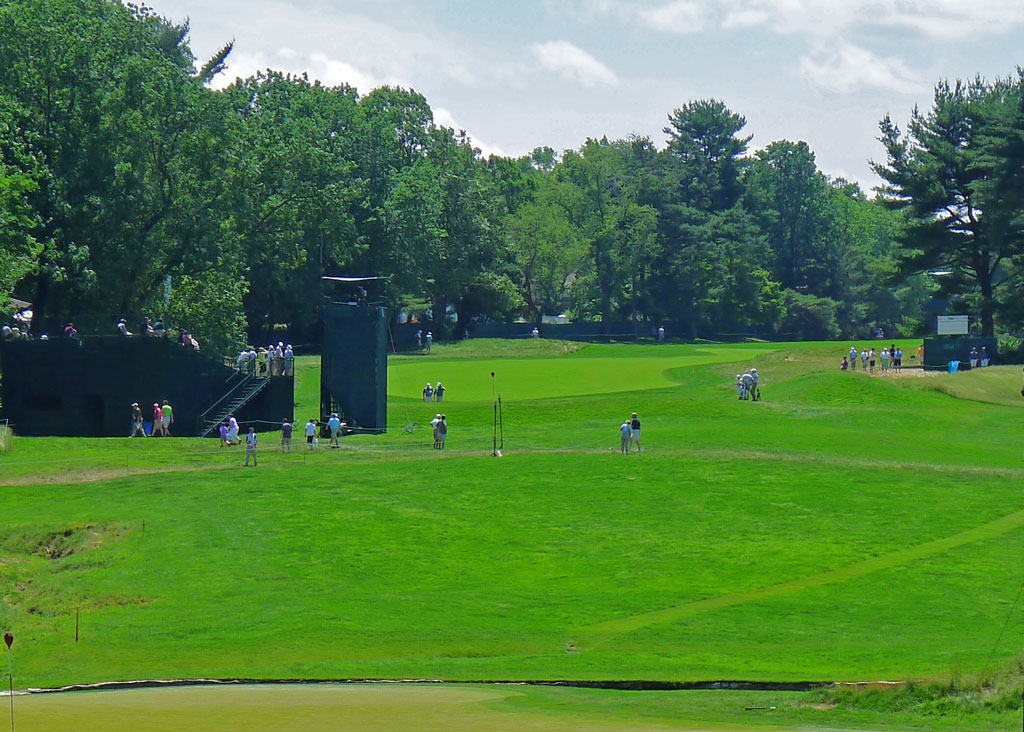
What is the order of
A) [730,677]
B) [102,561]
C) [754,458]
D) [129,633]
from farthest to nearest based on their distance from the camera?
[754,458] → [102,561] → [129,633] → [730,677]

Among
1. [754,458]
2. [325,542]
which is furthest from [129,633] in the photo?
[754,458]

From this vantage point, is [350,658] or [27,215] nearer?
[350,658]

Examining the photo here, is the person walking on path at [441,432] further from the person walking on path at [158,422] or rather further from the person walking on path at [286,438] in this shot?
the person walking on path at [158,422]

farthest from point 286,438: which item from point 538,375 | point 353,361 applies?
point 538,375

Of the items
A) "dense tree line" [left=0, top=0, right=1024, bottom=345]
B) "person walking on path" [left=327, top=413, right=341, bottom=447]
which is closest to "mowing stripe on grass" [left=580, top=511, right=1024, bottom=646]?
"person walking on path" [left=327, top=413, right=341, bottom=447]

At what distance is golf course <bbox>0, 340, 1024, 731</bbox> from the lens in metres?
21.6

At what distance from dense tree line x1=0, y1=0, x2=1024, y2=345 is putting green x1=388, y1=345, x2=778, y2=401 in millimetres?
9057

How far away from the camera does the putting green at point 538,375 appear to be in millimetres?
74000

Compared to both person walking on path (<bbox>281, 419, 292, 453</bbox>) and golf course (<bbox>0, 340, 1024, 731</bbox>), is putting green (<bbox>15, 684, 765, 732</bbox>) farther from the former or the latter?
person walking on path (<bbox>281, 419, 292, 453</bbox>)

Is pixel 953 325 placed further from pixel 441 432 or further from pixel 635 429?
pixel 441 432

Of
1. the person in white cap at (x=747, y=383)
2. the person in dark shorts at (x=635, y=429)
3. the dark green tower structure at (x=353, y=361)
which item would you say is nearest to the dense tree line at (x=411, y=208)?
the dark green tower structure at (x=353, y=361)

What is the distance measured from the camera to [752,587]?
104 ft

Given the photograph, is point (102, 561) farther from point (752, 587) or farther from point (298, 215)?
point (298, 215)

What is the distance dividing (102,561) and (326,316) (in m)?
24.1
